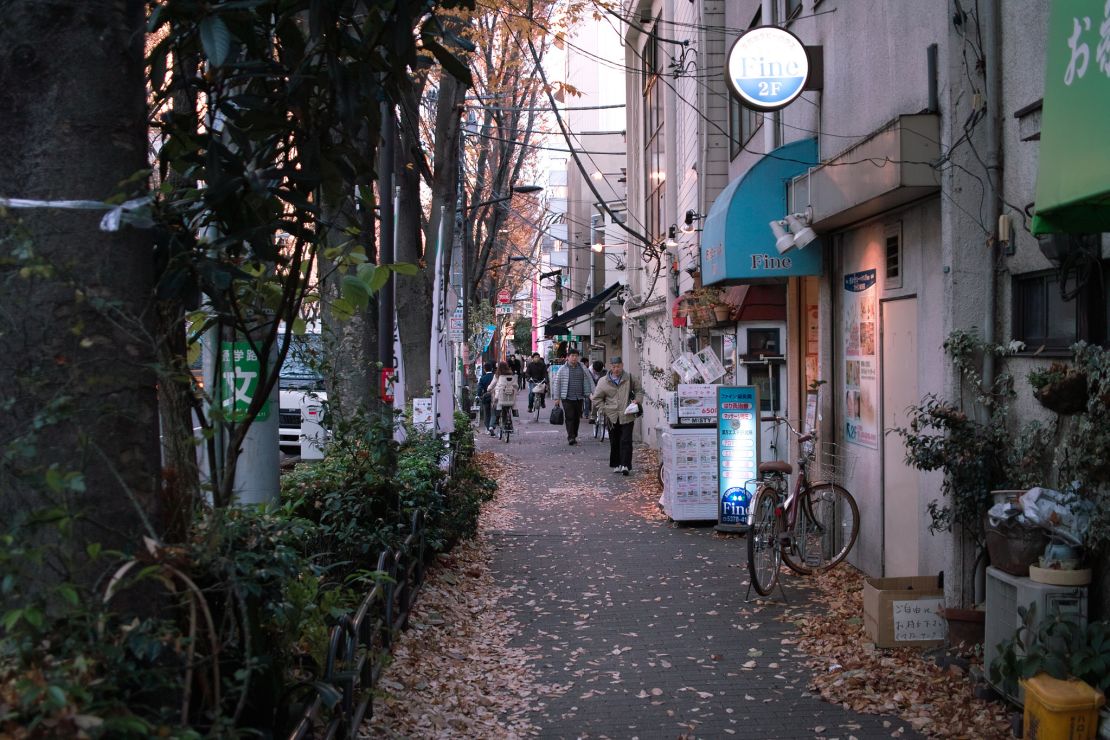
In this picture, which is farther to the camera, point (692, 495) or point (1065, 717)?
point (692, 495)

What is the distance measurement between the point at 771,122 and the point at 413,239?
496 centimetres

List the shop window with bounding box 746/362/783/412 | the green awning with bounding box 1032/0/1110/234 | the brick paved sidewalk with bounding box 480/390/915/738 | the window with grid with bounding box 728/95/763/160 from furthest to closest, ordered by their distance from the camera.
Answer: the shop window with bounding box 746/362/783/412 → the window with grid with bounding box 728/95/763/160 → the brick paved sidewalk with bounding box 480/390/915/738 → the green awning with bounding box 1032/0/1110/234

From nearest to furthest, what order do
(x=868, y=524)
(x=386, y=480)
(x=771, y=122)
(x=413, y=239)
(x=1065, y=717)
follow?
(x=1065, y=717) → (x=386, y=480) → (x=868, y=524) → (x=771, y=122) → (x=413, y=239)

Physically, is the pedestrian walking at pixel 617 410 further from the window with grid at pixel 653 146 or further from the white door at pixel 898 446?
the white door at pixel 898 446

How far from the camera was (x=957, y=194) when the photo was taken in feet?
21.5

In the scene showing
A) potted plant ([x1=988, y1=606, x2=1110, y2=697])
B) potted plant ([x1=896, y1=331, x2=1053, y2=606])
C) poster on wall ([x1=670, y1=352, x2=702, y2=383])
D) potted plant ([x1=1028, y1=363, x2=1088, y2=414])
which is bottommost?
potted plant ([x1=988, y1=606, x2=1110, y2=697])

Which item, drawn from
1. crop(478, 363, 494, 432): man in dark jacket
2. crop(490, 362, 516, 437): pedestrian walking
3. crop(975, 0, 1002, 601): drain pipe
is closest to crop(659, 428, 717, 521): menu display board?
crop(975, 0, 1002, 601): drain pipe

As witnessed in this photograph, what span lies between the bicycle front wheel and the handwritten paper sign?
5.94 feet

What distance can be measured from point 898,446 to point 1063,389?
10.9 ft

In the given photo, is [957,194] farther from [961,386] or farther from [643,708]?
[643,708]

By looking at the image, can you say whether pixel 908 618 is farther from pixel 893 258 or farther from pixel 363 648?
pixel 363 648

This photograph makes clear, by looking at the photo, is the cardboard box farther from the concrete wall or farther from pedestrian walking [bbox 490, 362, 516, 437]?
pedestrian walking [bbox 490, 362, 516, 437]

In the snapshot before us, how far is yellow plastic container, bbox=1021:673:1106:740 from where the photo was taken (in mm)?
4598

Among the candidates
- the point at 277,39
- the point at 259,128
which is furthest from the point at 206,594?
the point at 277,39
